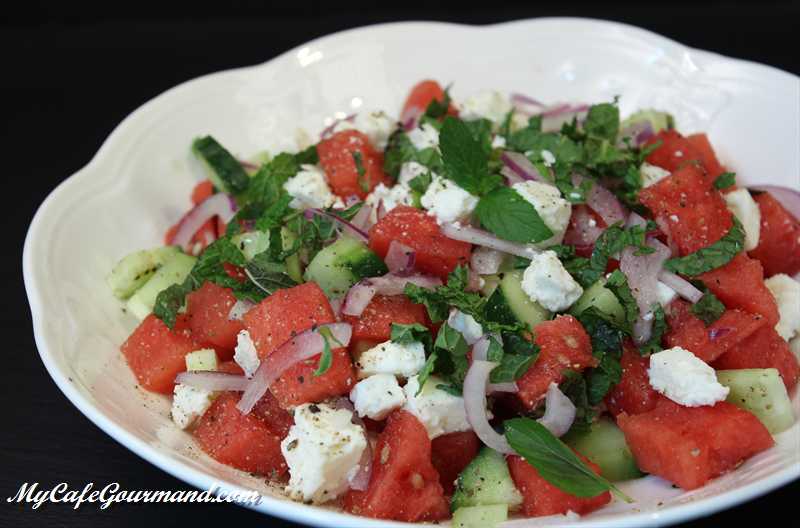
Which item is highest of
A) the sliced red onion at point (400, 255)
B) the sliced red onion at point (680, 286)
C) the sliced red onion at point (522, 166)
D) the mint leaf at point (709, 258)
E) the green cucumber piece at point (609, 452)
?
the sliced red onion at point (522, 166)

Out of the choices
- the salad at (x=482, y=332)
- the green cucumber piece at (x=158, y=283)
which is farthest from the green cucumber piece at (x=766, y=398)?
the green cucumber piece at (x=158, y=283)

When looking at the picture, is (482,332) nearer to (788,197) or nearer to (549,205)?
(549,205)

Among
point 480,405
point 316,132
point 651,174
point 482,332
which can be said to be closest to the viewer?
point 480,405

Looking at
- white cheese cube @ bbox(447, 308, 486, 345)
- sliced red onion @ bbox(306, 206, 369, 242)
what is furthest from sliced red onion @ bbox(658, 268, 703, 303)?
sliced red onion @ bbox(306, 206, 369, 242)

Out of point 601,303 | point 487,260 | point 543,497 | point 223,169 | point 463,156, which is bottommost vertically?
point 543,497

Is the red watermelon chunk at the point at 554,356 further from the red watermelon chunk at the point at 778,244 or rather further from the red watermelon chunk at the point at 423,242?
the red watermelon chunk at the point at 778,244

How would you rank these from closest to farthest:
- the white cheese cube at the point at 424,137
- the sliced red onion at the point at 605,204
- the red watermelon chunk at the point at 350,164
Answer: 1. the sliced red onion at the point at 605,204
2. the red watermelon chunk at the point at 350,164
3. the white cheese cube at the point at 424,137

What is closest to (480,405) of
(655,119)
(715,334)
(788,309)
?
(715,334)
